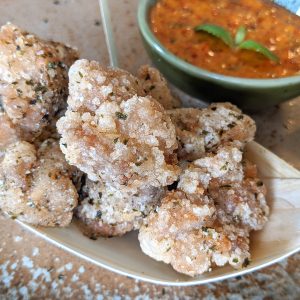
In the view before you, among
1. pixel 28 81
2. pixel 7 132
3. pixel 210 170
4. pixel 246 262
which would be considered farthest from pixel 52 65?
pixel 246 262

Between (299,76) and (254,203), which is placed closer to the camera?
(254,203)

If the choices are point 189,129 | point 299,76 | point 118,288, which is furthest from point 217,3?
point 118,288

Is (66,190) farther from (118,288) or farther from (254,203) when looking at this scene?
(254,203)

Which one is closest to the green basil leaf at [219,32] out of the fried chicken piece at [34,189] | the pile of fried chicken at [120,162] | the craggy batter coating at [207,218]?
the pile of fried chicken at [120,162]

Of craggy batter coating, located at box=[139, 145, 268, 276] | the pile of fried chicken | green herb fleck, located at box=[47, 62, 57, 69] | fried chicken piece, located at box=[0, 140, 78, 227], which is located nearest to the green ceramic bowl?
the pile of fried chicken

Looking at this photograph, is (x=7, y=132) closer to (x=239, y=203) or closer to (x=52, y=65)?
(x=52, y=65)

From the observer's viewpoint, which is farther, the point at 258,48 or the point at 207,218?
the point at 258,48

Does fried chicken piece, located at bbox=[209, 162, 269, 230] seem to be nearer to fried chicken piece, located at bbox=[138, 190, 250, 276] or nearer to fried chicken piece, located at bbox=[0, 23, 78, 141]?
fried chicken piece, located at bbox=[138, 190, 250, 276]
